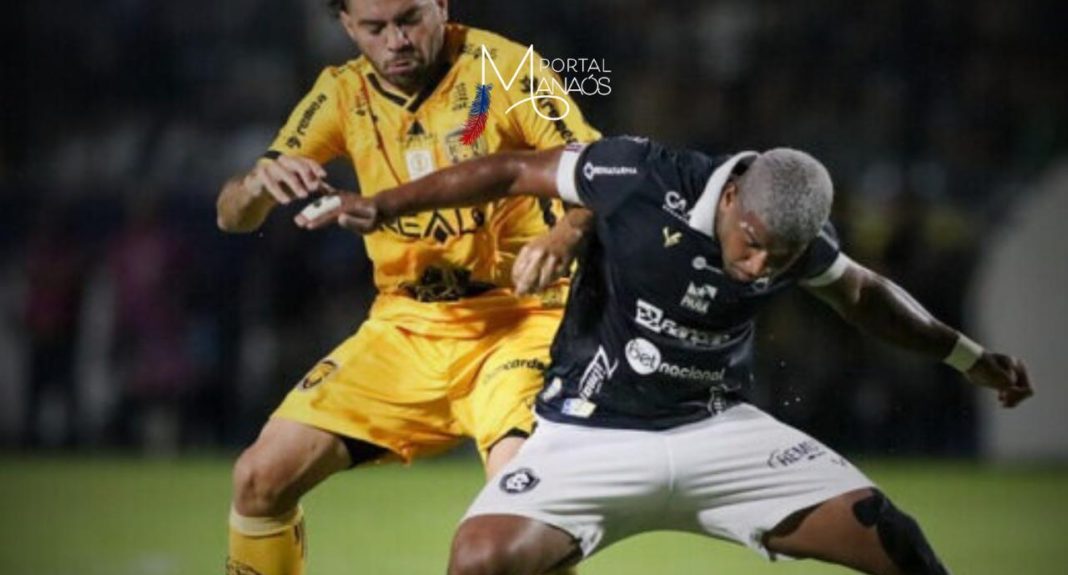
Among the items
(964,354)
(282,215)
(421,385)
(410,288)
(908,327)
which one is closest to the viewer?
(908,327)

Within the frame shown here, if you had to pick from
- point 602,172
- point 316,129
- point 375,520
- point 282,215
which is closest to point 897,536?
point 602,172

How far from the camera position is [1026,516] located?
1021cm

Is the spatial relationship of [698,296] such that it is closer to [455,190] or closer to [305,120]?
[455,190]

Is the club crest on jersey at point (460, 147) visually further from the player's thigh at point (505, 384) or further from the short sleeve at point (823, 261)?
the short sleeve at point (823, 261)

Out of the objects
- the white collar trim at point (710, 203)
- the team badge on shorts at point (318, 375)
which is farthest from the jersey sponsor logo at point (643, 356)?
the team badge on shorts at point (318, 375)

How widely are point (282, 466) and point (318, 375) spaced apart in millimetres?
348

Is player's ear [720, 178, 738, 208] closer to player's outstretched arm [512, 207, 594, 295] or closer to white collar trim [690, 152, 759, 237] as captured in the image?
white collar trim [690, 152, 759, 237]

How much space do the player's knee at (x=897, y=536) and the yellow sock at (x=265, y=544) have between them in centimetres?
184

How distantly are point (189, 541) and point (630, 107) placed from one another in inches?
151

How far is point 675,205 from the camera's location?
5.30m

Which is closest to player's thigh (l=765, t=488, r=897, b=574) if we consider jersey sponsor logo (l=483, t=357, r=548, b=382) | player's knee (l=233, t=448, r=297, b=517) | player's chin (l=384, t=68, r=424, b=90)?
jersey sponsor logo (l=483, t=357, r=548, b=382)

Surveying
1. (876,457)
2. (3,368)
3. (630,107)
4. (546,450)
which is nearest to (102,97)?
(3,368)

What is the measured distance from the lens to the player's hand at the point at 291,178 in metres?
5.50

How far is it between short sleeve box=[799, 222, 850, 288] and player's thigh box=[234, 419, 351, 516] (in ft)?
5.24
